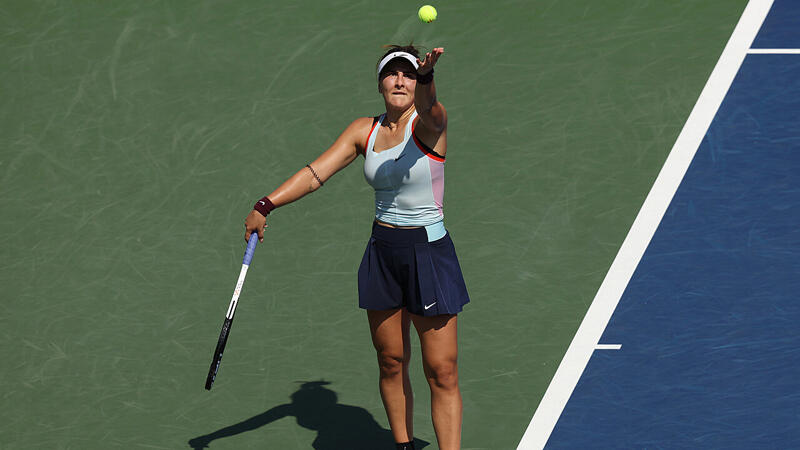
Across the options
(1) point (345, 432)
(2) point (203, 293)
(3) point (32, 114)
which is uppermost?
(3) point (32, 114)

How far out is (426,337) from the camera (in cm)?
605

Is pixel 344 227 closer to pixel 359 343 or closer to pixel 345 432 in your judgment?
pixel 359 343

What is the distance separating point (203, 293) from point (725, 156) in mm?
3825

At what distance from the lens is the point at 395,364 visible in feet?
20.6

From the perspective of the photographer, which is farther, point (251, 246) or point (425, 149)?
point (251, 246)

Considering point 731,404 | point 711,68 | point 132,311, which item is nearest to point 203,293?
point 132,311

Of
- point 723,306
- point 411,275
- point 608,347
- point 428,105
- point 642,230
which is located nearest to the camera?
point 428,105

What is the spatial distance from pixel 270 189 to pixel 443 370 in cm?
278

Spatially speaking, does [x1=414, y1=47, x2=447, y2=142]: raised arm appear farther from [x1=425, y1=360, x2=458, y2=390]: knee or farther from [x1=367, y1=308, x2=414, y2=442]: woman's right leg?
[x1=425, y1=360, x2=458, y2=390]: knee

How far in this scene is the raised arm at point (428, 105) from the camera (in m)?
5.39

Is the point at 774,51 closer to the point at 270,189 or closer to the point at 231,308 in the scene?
the point at 270,189

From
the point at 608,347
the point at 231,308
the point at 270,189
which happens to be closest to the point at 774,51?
the point at 608,347

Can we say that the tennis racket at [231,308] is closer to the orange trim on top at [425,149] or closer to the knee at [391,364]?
the knee at [391,364]

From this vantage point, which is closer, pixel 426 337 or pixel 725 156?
pixel 426 337
